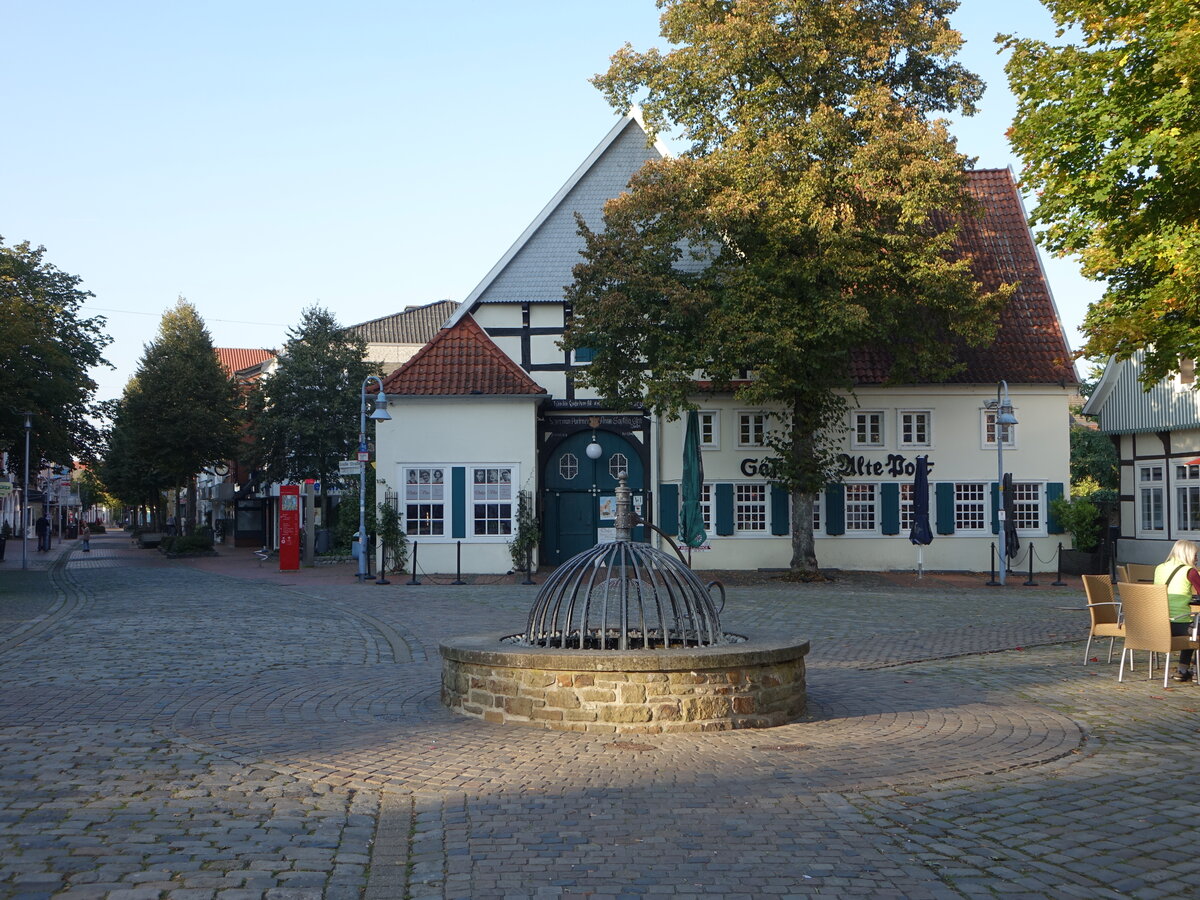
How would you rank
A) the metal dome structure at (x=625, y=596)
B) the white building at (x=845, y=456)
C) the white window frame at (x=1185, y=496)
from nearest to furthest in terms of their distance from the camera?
the metal dome structure at (x=625, y=596) → the white window frame at (x=1185, y=496) → the white building at (x=845, y=456)

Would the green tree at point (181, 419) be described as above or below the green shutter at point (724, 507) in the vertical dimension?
above

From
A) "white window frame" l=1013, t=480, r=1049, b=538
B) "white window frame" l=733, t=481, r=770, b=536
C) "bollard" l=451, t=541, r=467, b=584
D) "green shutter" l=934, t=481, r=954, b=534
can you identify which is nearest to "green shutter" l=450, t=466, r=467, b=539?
"bollard" l=451, t=541, r=467, b=584

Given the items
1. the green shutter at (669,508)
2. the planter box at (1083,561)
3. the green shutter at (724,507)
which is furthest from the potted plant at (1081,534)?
the green shutter at (669,508)

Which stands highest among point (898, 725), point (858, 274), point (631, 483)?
point (858, 274)

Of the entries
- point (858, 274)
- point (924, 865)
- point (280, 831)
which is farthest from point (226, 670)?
point (858, 274)

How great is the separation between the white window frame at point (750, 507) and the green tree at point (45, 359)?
54.6 ft

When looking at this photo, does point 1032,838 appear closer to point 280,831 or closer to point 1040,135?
point 280,831

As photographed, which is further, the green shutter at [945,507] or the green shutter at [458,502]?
the green shutter at [945,507]

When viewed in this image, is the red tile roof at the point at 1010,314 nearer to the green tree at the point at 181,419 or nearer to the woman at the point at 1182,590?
the woman at the point at 1182,590

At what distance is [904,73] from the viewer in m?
26.3

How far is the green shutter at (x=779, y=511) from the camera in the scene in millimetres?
30375

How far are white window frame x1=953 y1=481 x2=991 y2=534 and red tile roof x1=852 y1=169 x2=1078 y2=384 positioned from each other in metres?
2.65

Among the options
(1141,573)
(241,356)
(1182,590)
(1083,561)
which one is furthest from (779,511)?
(241,356)

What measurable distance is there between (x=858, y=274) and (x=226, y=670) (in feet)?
52.7
